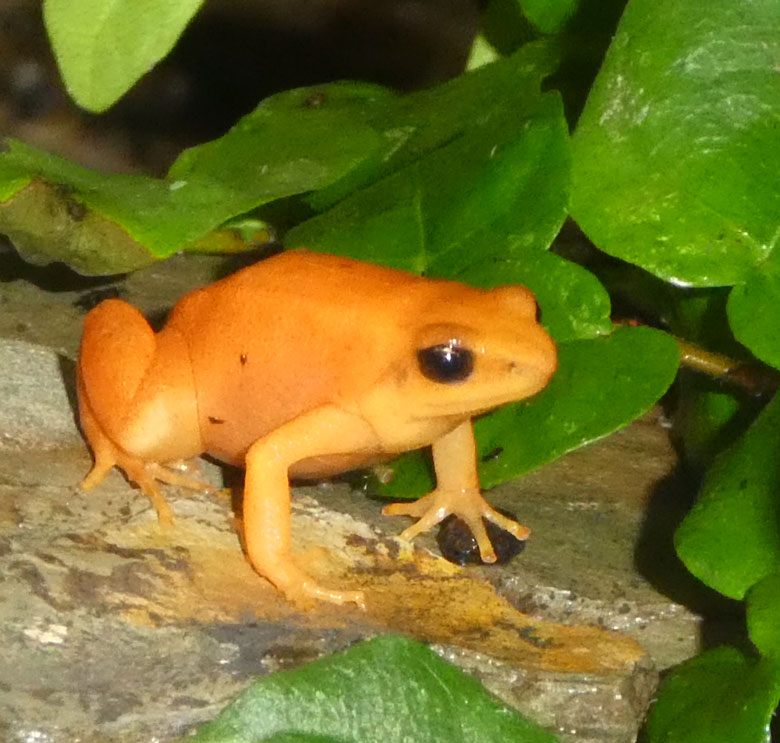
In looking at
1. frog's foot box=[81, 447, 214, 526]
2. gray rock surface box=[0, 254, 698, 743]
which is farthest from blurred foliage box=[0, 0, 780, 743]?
frog's foot box=[81, 447, 214, 526]

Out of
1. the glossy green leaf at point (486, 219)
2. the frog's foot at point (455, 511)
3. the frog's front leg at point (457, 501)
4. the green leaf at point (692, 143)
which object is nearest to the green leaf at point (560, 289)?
the glossy green leaf at point (486, 219)

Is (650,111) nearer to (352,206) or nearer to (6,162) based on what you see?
(352,206)

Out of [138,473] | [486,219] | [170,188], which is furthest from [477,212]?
[138,473]

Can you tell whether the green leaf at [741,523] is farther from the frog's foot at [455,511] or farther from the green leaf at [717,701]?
the frog's foot at [455,511]

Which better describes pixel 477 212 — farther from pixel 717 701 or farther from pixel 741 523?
pixel 717 701

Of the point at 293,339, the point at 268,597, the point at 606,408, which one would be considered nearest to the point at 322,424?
the point at 293,339

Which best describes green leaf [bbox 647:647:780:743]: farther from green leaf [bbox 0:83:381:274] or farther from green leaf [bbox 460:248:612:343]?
green leaf [bbox 0:83:381:274]
